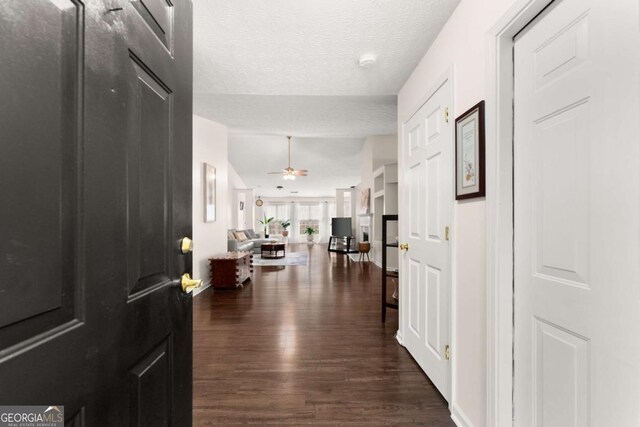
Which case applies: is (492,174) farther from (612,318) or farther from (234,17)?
(234,17)

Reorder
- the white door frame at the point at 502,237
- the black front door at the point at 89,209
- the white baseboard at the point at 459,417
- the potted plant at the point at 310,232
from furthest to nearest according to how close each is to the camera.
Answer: the potted plant at the point at 310,232 → the white baseboard at the point at 459,417 → the white door frame at the point at 502,237 → the black front door at the point at 89,209

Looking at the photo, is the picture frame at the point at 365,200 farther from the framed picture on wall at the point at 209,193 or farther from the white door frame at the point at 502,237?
the white door frame at the point at 502,237

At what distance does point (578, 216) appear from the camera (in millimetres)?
985

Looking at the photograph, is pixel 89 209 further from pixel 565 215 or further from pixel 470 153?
pixel 470 153

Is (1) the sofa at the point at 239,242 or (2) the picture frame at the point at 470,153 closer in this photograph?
(2) the picture frame at the point at 470,153

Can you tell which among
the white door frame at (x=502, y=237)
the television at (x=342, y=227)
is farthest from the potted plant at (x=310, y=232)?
the white door frame at (x=502, y=237)

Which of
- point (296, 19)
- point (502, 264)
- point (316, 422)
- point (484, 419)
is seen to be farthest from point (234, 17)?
point (484, 419)

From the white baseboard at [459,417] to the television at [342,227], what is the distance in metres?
7.41

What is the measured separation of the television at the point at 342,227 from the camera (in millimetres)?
9117

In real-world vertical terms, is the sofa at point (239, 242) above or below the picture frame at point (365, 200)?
below

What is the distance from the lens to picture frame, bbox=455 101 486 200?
1399 millimetres

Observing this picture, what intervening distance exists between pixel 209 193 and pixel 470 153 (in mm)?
4007

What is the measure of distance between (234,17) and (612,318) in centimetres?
227

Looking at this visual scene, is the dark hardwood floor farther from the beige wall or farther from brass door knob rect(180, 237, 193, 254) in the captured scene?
the beige wall
